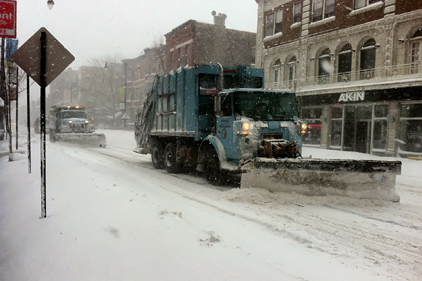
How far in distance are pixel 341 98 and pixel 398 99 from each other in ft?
11.3

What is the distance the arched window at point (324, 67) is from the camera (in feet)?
72.5

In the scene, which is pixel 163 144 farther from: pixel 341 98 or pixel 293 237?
pixel 341 98

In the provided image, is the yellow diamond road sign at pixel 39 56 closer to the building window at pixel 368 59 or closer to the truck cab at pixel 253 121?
the truck cab at pixel 253 121

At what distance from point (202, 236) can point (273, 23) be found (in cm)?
2441

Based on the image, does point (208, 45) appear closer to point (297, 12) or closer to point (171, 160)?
point (297, 12)

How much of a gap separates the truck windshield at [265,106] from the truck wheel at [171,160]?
149 inches

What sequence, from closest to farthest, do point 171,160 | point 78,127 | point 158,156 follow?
point 171,160 → point 158,156 → point 78,127

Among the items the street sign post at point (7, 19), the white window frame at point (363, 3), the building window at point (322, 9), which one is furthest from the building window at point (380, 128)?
the street sign post at point (7, 19)

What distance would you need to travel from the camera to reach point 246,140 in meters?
8.02

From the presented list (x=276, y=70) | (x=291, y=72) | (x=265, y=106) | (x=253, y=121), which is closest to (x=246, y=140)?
(x=253, y=121)

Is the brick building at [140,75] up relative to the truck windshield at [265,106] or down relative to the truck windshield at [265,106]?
up

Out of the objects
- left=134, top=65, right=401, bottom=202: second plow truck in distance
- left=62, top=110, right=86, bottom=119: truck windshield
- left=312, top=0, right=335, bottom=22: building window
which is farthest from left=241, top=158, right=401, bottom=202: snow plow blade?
left=62, top=110, right=86, bottom=119: truck windshield

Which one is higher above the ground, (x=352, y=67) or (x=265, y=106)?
(x=352, y=67)

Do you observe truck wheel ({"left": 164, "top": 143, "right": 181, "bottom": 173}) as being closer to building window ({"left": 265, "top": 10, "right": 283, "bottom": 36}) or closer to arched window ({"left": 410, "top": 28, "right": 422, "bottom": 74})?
arched window ({"left": 410, "top": 28, "right": 422, "bottom": 74})
